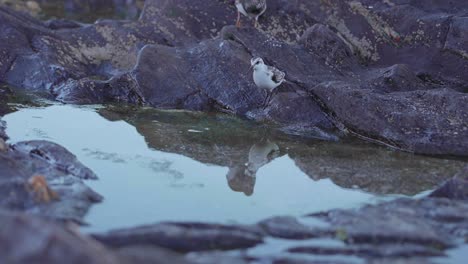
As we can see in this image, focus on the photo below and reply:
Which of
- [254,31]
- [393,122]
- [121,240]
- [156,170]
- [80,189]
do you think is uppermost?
[254,31]

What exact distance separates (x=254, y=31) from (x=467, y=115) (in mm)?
4361

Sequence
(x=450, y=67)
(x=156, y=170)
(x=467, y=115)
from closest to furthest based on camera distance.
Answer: (x=156, y=170) < (x=467, y=115) < (x=450, y=67)

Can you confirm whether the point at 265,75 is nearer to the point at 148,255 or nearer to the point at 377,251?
the point at 377,251

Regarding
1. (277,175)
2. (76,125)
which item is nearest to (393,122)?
(277,175)

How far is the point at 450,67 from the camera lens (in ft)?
42.1

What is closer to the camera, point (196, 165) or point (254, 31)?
point (196, 165)

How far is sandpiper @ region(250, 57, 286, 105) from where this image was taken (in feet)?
37.4

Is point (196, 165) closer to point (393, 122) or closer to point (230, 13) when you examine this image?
point (393, 122)

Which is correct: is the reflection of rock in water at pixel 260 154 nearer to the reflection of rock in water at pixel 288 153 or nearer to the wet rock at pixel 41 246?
the reflection of rock in water at pixel 288 153

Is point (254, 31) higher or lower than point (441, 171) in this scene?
higher

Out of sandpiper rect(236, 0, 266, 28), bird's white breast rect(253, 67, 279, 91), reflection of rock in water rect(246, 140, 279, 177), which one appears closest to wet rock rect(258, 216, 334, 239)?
reflection of rock in water rect(246, 140, 279, 177)

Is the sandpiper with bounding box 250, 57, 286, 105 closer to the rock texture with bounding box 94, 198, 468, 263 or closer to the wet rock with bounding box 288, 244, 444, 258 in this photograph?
the rock texture with bounding box 94, 198, 468, 263

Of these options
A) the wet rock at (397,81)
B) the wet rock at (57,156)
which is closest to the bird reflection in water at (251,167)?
the wet rock at (57,156)

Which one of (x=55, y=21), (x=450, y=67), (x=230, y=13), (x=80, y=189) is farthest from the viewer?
(x=55, y=21)
